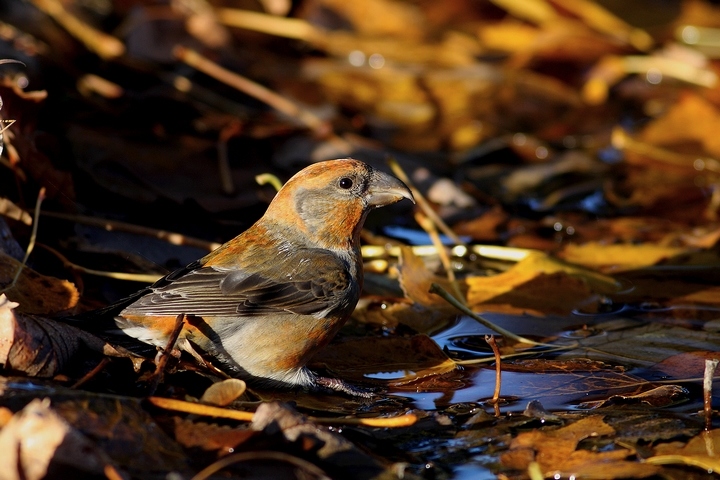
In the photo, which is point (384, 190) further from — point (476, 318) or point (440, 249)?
point (440, 249)

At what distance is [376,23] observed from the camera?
8.80m

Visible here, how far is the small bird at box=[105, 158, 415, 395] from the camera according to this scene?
413 centimetres

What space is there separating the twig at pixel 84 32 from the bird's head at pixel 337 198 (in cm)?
323

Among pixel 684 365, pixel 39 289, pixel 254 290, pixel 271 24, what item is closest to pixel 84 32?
pixel 271 24

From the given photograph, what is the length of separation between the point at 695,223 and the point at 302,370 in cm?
358

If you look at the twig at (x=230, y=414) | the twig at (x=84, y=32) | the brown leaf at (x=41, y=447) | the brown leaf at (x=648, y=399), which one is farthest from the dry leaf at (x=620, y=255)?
the twig at (x=84, y=32)

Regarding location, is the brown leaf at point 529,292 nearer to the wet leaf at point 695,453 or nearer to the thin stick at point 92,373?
the wet leaf at point 695,453

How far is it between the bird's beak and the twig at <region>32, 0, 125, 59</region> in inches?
135

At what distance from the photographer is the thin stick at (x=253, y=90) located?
7.04 metres

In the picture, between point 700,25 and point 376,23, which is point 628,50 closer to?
point 700,25

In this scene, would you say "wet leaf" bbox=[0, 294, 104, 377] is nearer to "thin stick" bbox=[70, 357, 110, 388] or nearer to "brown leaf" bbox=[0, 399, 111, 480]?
"thin stick" bbox=[70, 357, 110, 388]

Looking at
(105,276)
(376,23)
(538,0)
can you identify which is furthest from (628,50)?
(105,276)

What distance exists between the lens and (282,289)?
4.36 m

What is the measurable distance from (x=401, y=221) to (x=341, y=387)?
2.55 m
